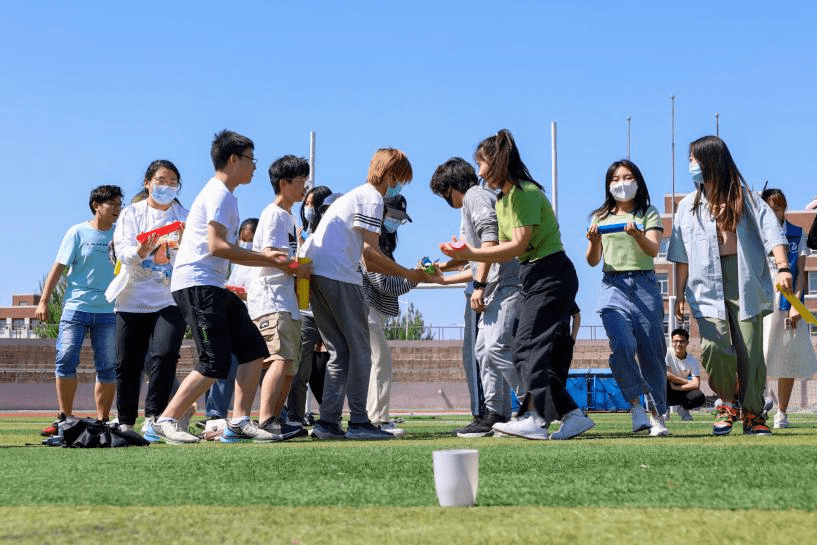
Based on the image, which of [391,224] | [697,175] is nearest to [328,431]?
[391,224]

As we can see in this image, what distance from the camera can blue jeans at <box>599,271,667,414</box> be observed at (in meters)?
7.58

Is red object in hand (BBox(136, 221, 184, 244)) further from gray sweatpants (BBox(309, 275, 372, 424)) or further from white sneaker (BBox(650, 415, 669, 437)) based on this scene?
white sneaker (BBox(650, 415, 669, 437))

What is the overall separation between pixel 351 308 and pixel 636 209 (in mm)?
2188

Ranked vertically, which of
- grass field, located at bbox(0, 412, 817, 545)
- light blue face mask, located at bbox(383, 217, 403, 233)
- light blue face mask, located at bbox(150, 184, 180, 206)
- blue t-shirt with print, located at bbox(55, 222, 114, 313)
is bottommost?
grass field, located at bbox(0, 412, 817, 545)

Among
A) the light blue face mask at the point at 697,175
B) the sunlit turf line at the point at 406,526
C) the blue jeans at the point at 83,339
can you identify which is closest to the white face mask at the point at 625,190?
the light blue face mask at the point at 697,175

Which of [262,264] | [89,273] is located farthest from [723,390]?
[89,273]

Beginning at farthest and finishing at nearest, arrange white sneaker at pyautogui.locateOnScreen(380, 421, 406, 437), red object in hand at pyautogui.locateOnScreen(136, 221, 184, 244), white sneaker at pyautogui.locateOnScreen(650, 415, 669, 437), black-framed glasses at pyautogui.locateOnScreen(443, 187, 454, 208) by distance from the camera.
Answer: black-framed glasses at pyautogui.locateOnScreen(443, 187, 454, 208)
white sneaker at pyautogui.locateOnScreen(380, 421, 406, 437)
red object in hand at pyautogui.locateOnScreen(136, 221, 184, 244)
white sneaker at pyautogui.locateOnScreen(650, 415, 669, 437)

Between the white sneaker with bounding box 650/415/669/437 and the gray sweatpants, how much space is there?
198 cm

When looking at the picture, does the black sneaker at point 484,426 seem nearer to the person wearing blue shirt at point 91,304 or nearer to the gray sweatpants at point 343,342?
the gray sweatpants at point 343,342

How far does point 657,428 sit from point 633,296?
3.04 feet

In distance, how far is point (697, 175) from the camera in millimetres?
7352

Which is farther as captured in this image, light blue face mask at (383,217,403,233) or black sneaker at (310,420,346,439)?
light blue face mask at (383,217,403,233)

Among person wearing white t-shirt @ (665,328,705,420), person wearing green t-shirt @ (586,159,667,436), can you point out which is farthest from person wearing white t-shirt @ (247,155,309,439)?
person wearing white t-shirt @ (665,328,705,420)

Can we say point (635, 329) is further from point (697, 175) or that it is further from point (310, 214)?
point (310, 214)
